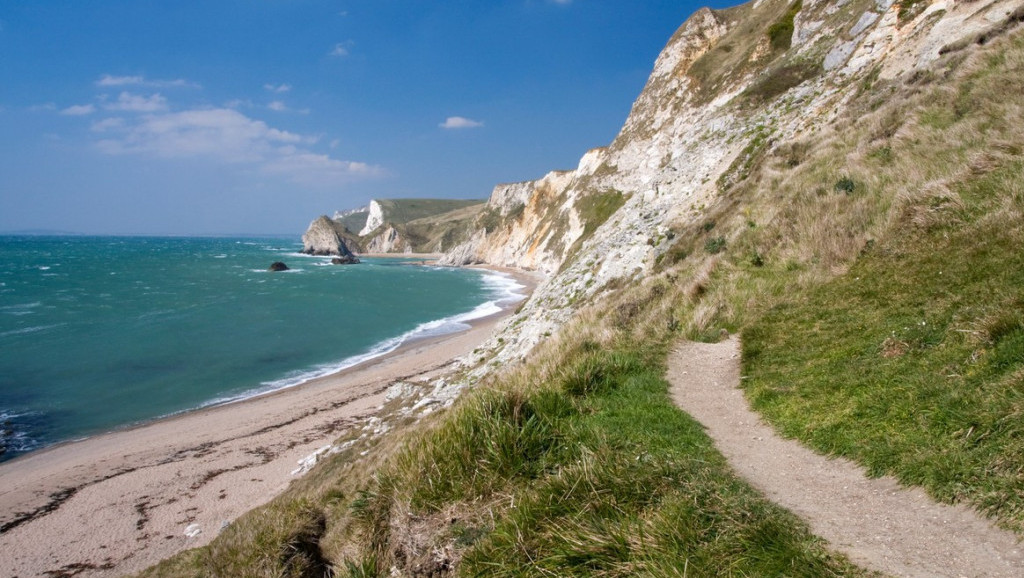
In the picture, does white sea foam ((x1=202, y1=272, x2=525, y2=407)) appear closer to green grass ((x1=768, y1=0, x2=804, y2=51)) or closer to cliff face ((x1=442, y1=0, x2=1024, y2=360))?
cliff face ((x1=442, y1=0, x2=1024, y2=360))

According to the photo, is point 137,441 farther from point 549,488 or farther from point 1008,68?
point 1008,68

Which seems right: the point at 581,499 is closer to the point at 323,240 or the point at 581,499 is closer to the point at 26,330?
the point at 26,330

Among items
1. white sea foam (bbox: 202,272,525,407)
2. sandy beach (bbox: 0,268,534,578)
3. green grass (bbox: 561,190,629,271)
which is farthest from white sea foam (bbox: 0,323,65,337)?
green grass (bbox: 561,190,629,271)

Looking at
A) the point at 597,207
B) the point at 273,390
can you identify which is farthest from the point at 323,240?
the point at 273,390

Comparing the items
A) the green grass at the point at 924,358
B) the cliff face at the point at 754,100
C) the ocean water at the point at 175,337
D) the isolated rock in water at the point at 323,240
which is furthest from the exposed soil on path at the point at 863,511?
the isolated rock in water at the point at 323,240

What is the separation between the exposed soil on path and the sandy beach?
629 inches

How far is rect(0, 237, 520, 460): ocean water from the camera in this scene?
2698 cm

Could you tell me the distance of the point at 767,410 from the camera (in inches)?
245

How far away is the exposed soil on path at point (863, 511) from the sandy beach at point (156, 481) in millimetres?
15989

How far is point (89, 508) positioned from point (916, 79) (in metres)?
31.0

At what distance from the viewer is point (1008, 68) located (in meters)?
11.2

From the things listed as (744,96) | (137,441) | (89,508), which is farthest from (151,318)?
(744,96)

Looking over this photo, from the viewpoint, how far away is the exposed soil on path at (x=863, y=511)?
3107mm

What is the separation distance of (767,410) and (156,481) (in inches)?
854
